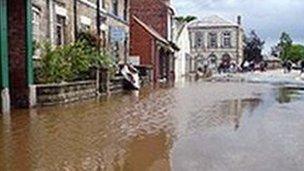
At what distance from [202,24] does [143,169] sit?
→ 3462 inches

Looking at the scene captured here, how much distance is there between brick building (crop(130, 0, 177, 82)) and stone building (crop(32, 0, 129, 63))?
402 cm

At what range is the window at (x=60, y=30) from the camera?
22800 mm

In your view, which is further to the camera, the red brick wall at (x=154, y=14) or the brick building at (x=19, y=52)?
the red brick wall at (x=154, y=14)

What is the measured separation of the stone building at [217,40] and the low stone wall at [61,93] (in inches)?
2873

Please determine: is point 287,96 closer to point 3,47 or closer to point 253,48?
point 3,47

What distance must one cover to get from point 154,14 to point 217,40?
47.8m

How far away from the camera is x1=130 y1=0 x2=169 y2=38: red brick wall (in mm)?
47281

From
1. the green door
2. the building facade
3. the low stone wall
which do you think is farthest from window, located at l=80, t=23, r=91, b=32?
the building facade

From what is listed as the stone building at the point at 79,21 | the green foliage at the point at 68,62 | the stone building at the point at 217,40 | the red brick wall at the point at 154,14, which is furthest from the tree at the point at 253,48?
the green foliage at the point at 68,62

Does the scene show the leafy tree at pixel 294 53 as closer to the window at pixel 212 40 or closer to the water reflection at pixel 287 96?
the window at pixel 212 40

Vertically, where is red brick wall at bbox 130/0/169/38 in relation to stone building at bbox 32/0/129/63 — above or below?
above

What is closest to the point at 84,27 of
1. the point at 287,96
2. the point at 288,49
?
the point at 287,96

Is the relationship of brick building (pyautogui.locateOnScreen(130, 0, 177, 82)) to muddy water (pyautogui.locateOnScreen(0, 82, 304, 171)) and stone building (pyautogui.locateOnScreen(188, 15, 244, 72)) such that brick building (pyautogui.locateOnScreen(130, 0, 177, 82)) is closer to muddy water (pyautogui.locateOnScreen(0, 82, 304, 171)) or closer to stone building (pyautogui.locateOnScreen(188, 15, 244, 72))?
muddy water (pyautogui.locateOnScreen(0, 82, 304, 171))

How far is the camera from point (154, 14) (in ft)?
156
